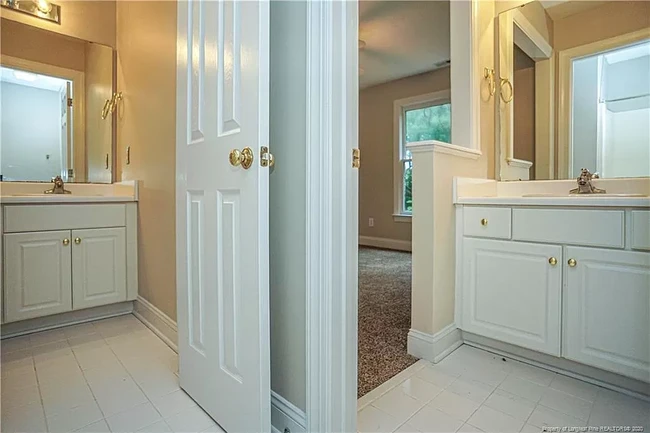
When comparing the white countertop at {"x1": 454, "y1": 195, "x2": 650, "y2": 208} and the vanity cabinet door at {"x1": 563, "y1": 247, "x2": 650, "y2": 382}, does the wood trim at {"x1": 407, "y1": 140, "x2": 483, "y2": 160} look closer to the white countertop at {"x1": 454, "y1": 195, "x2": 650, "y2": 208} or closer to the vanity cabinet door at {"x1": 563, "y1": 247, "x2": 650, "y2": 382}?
the white countertop at {"x1": 454, "y1": 195, "x2": 650, "y2": 208}

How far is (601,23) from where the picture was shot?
6.16ft

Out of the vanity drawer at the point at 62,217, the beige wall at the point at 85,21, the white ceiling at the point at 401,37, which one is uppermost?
the white ceiling at the point at 401,37

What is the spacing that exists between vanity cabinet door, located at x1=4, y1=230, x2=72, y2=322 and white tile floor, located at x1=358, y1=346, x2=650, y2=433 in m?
1.84

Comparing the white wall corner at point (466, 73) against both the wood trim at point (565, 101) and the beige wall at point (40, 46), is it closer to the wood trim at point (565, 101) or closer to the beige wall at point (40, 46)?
the wood trim at point (565, 101)

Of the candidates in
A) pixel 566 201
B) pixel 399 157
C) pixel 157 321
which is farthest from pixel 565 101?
pixel 399 157

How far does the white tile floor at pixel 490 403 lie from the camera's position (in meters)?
1.25

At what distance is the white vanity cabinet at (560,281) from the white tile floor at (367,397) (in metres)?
0.15

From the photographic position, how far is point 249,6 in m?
1.04

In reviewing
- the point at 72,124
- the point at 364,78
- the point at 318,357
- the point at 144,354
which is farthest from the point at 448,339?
the point at 364,78

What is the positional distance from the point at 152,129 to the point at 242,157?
121 centimetres

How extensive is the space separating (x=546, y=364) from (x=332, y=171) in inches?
55.6

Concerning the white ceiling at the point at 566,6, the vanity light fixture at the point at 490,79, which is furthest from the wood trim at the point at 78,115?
the white ceiling at the point at 566,6

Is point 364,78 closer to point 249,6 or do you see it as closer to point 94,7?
point 94,7

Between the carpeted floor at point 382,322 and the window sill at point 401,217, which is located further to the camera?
the window sill at point 401,217
